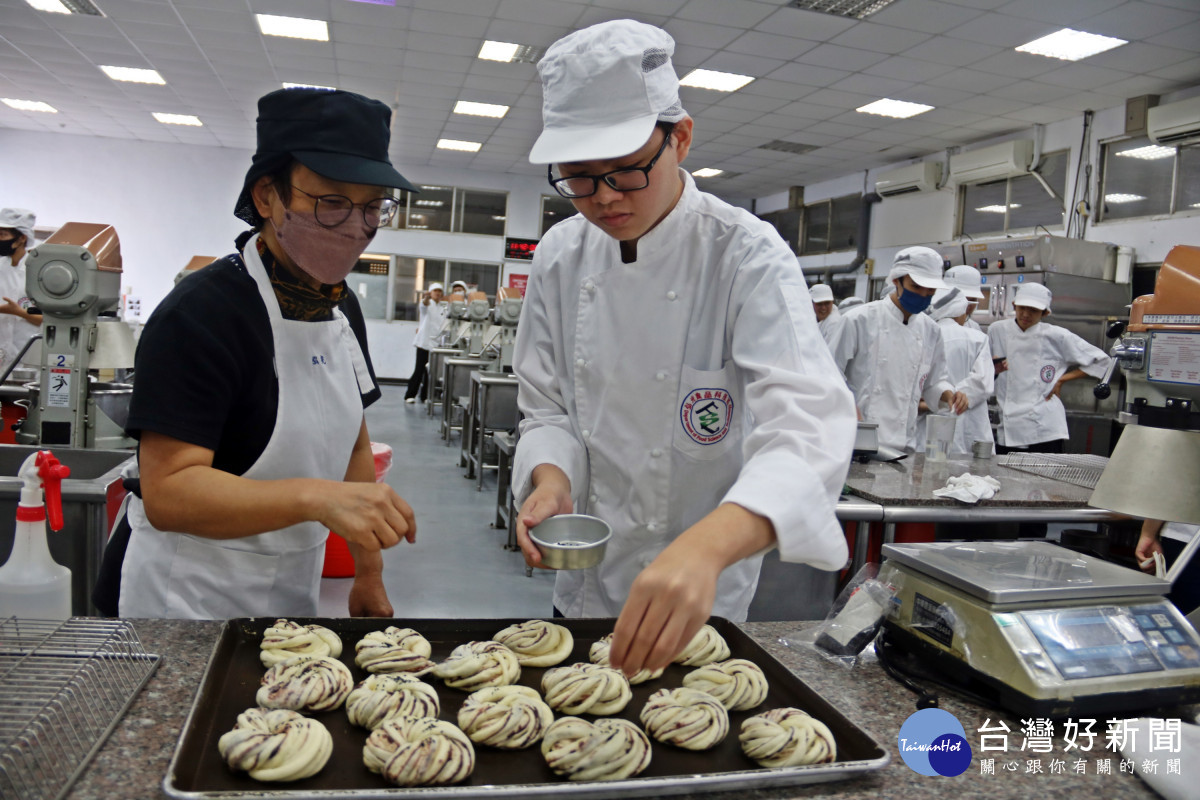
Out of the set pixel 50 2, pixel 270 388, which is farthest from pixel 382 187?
pixel 50 2

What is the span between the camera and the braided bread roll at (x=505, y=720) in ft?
3.40

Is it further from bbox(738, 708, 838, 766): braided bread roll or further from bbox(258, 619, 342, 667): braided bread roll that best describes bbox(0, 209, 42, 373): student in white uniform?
bbox(738, 708, 838, 766): braided bread roll

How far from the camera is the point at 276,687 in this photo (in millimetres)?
1062

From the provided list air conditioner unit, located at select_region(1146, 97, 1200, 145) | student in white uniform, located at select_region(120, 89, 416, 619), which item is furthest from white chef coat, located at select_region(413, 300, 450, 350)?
student in white uniform, located at select_region(120, 89, 416, 619)

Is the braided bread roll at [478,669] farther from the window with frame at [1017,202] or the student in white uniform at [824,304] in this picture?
the window with frame at [1017,202]

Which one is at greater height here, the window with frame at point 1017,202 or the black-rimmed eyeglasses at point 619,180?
the window with frame at point 1017,202

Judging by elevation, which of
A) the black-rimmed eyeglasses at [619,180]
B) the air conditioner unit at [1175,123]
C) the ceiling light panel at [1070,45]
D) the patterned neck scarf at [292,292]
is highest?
the ceiling light panel at [1070,45]

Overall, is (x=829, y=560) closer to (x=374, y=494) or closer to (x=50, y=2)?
(x=374, y=494)

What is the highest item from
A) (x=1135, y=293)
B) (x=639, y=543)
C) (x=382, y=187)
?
(x=1135, y=293)

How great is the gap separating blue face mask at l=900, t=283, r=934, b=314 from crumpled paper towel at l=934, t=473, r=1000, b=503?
167 cm

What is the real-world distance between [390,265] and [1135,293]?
10827 millimetres

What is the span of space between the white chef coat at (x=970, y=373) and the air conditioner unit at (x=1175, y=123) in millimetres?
2507

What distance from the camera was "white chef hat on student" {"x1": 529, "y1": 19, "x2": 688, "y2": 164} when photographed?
118cm

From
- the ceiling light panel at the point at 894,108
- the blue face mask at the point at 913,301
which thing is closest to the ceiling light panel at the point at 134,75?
the ceiling light panel at the point at 894,108
